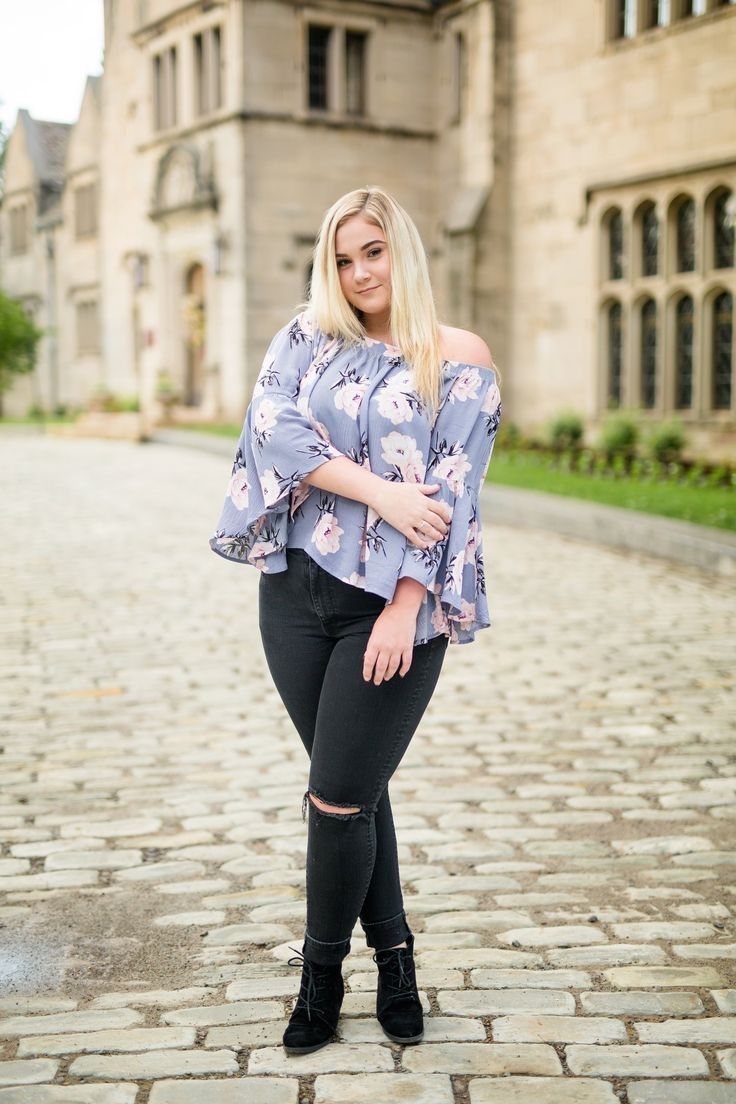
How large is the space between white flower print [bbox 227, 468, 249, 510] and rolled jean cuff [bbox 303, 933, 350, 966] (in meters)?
1.05

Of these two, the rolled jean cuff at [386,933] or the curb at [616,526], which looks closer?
the rolled jean cuff at [386,933]

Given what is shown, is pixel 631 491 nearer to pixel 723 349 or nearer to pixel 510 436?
pixel 723 349

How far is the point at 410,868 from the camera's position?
14.1ft

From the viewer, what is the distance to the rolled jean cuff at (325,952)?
9.98 ft

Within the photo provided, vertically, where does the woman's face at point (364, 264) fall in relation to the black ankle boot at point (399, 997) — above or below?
above

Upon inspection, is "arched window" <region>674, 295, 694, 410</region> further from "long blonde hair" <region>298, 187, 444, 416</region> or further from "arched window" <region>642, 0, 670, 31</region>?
"long blonde hair" <region>298, 187, 444, 416</region>

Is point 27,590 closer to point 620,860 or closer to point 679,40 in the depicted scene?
point 620,860

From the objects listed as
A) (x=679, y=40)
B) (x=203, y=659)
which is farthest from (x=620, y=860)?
(x=679, y=40)

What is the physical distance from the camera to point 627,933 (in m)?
3.72

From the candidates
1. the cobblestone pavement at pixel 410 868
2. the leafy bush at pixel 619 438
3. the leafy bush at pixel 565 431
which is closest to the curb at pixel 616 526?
the cobblestone pavement at pixel 410 868

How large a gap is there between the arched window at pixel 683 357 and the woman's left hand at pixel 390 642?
60.1 ft

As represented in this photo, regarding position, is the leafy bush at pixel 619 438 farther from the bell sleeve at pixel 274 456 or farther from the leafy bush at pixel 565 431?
the bell sleeve at pixel 274 456

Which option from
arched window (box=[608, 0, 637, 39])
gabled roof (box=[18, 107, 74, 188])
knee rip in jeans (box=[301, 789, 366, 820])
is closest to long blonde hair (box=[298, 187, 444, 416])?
knee rip in jeans (box=[301, 789, 366, 820])

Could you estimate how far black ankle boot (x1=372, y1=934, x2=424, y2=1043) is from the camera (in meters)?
3.05
